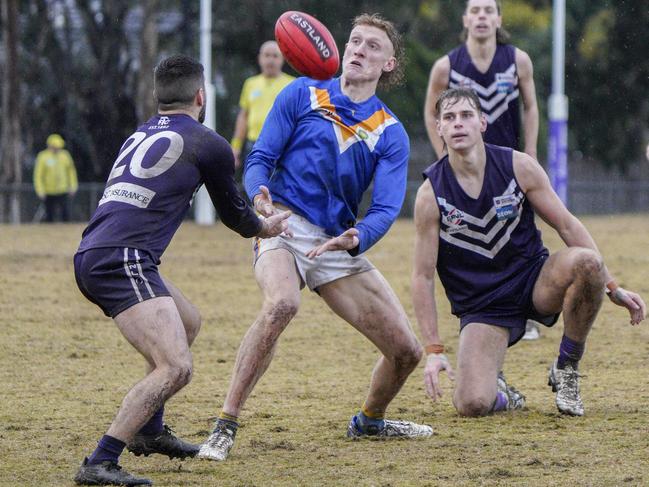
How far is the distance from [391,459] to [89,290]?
1.65 m

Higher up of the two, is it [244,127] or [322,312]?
[244,127]

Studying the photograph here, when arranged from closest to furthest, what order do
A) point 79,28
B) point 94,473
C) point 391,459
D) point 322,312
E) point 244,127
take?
point 94,473 < point 391,459 < point 322,312 < point 244,127 < point 79,28

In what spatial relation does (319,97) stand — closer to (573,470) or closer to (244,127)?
(573,470)

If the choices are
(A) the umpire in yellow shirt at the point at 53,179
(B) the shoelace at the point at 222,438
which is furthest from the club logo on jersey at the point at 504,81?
(A) the umpire in yellow shirt at the point at 53,179

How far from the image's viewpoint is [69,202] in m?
29.0

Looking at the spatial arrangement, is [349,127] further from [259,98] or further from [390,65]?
[259,98]

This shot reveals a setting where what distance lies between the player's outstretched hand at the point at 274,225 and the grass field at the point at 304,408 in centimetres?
107

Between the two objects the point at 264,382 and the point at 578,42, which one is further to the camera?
the point at 578,42

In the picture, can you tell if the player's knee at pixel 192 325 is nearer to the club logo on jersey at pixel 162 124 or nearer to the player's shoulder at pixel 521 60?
the club logo on jersey at pixel 162 124

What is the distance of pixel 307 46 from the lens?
7.24 metres

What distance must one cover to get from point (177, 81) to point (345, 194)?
1207 millimetres

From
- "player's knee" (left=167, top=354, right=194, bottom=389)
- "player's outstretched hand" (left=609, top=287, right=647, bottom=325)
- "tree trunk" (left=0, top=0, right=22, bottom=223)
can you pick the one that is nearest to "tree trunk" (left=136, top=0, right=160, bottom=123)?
"tree trunk" (left=0, top=0, right=22, bottom=223)

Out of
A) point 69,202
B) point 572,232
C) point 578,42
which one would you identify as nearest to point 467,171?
point 572,232

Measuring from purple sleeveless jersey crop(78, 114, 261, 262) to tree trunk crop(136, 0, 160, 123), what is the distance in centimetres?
2598
